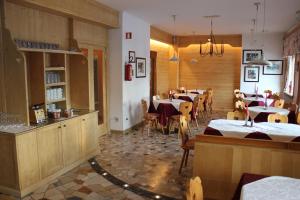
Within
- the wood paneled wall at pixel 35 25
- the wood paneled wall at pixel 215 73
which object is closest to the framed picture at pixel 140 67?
the wood paneled wall at pixel 35 25

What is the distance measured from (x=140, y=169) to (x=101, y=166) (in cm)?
65

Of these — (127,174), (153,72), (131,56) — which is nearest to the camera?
(127,174)

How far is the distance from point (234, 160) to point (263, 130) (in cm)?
101

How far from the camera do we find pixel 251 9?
5926mm

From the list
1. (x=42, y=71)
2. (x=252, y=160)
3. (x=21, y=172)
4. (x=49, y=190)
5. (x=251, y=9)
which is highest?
(x=251, y=9)

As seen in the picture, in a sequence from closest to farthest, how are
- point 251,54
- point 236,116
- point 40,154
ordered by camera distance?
point 40,154 → point 236,116 → point 251,54

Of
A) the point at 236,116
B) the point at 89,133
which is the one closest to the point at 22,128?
the point at 89,133

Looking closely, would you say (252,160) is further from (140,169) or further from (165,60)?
(165,60)

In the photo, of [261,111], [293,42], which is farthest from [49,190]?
[293,42]

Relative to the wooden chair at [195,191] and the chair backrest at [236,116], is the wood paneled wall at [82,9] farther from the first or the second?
the wooden chair at [195,191]

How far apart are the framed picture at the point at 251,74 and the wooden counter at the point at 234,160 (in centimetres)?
740

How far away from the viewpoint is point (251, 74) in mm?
9969

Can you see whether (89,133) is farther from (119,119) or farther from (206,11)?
(206,11)

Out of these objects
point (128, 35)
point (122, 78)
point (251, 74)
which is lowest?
point (122, 78)
